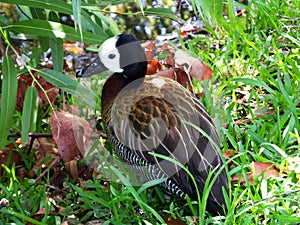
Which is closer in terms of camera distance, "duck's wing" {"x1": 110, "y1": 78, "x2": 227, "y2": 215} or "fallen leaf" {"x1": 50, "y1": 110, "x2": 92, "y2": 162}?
"duck's wing" {"x1": 110, "y1": 78, "x2": 227, "y2": 215}

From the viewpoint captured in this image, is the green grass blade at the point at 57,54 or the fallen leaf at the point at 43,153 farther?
the fallen leaf at the point at 43,153

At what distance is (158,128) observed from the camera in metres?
3.14

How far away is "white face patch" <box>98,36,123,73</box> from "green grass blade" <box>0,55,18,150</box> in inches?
22.9

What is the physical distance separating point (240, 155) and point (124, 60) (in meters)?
0.88

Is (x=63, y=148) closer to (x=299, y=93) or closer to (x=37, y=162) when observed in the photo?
(x=37, y=162)

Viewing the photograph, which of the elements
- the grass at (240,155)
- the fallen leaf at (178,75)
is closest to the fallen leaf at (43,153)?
the grass at (240,155)

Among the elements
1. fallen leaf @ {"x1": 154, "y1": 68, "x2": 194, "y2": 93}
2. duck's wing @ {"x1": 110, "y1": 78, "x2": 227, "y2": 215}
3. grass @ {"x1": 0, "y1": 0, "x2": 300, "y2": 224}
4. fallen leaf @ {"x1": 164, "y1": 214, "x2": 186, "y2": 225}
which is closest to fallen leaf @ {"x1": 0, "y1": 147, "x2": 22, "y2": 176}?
grass @ {"x1": 0, "y1": 0, "x2": 300, "y2": 224}

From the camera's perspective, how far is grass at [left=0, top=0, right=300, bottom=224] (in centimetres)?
294

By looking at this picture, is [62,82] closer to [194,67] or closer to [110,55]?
[110,55]

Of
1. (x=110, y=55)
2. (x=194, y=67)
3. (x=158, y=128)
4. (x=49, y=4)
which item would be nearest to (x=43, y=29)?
(x=49, y=4)

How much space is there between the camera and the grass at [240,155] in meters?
2.94

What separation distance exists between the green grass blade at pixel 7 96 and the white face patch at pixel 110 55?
Result: 22.9 inches

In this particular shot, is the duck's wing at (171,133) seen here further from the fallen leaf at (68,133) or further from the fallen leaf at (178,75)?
the fallen leaf at (178,75)

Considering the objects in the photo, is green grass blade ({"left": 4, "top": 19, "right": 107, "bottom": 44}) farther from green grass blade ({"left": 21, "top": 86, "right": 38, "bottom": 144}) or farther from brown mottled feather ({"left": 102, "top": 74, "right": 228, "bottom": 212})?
brown mottled feather ({"left": 102, "top": 74, "right": 228, "bottom": 212})
